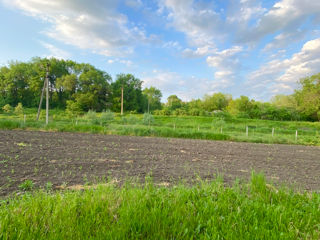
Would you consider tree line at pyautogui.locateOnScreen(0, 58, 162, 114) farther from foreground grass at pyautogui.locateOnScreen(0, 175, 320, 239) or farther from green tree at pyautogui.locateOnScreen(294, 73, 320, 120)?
foreground grass at pyautogui.locateOnScreen(0, 175, 320, 239)

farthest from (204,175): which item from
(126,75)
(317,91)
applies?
(126,75)

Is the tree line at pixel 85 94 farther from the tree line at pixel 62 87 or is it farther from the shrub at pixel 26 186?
the shrub at pixel 26 186

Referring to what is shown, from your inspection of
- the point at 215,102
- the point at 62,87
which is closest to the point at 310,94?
the point at 215,102

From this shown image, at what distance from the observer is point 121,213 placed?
177 cm

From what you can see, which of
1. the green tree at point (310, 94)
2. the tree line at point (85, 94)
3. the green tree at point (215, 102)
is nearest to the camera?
the green tree at point (310, 94)

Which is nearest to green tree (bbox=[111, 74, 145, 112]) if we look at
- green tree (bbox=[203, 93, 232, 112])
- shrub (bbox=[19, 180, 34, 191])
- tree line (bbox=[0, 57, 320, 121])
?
tree line (bbox=[0, 57, 320, 121])

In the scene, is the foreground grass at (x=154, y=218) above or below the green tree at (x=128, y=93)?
below

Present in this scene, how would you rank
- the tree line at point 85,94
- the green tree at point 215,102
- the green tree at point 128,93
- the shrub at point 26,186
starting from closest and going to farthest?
the shrub at point 26,186 < the tree line at point 85,94 < the green tree at point 128,93 < the green tree at point 215,102

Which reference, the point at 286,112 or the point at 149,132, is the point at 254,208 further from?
the point at 286,112

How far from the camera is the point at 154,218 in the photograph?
170 centimetres

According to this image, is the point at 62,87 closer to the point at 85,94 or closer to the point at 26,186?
the point at 85,94

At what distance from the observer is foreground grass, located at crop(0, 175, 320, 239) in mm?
1495

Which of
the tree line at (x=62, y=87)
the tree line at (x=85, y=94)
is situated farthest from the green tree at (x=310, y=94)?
the tree line at (x=62, y=87)

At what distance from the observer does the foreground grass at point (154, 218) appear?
1.50 m
